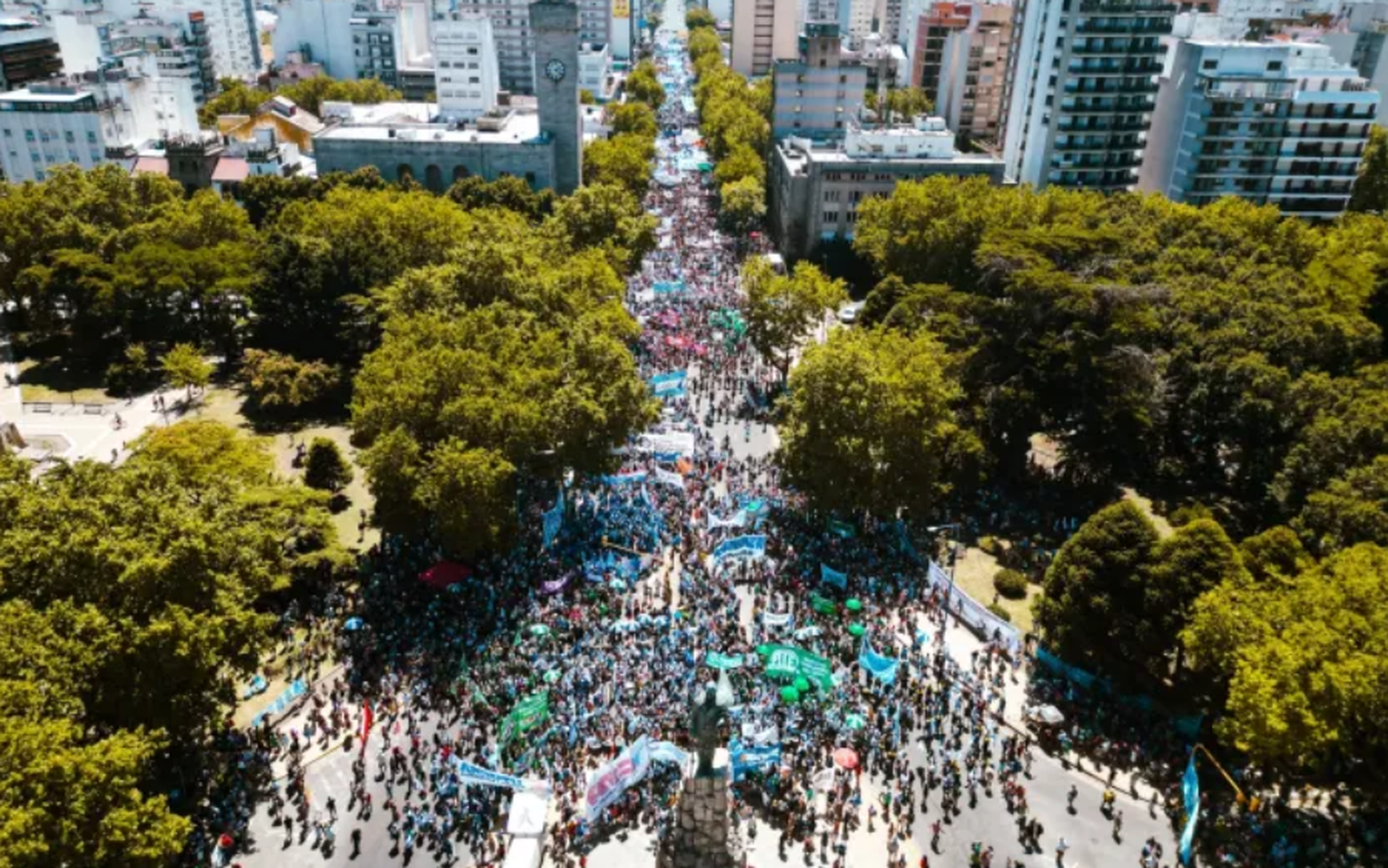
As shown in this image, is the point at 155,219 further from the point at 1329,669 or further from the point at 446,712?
the point at 1329,669

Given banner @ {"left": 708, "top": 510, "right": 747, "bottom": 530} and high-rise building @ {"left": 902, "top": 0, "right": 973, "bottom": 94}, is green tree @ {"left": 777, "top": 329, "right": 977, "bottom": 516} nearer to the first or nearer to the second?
banner @ {"left": 708, "top": 510, "right": 747, "bottom": 530}

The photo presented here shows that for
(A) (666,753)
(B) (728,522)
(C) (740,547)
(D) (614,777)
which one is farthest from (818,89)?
(D) (614,777)

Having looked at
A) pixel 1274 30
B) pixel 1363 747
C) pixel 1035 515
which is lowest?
pixel 1035 515

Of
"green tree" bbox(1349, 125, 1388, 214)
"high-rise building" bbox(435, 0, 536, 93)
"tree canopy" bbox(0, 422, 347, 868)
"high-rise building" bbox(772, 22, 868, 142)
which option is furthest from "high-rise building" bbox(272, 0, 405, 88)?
"tree canopy" bbox(0, 422, 347, 868)

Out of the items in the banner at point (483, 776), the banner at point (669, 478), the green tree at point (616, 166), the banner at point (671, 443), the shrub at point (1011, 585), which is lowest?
the shrub at point (1011, 585)

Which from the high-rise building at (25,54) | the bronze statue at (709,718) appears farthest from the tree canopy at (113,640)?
the high-rise building at (25,54)

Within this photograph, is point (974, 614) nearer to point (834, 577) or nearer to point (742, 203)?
point (834, 577)

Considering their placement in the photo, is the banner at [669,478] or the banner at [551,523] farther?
the banner at [669,478]

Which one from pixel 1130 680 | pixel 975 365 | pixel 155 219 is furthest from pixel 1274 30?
pixel 155 219

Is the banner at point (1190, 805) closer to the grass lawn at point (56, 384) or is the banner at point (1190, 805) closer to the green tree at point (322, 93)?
the grass lawn at point (56, 384)
